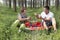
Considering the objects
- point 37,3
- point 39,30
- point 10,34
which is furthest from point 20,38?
point 37,3

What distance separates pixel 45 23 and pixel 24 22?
3.47 ft

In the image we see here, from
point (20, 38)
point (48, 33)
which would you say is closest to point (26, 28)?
point (48, 33)

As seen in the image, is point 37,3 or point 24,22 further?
point 37,3

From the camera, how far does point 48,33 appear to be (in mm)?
8867

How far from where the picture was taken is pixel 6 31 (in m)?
7.70

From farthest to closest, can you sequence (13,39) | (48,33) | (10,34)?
(48,33) < (10,34) < (13,39)

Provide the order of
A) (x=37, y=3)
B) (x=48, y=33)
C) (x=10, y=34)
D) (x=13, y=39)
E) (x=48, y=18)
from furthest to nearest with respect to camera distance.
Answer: (x=37, y=3)
(x=48, y=18)
(x=48, y=33)
(x=10, y=34)
(x=13, y=39)

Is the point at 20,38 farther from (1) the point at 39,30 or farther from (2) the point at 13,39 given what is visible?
(1) the point at 39,30

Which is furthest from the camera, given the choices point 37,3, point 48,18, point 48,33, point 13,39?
point 37,3

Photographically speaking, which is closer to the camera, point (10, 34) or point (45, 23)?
point (10, 34)

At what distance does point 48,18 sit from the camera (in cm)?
944

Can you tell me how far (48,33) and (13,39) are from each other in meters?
1.88

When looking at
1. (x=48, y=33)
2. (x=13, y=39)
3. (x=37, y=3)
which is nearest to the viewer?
(x=13, y=39)

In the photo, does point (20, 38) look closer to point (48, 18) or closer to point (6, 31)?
point (6, 31)
